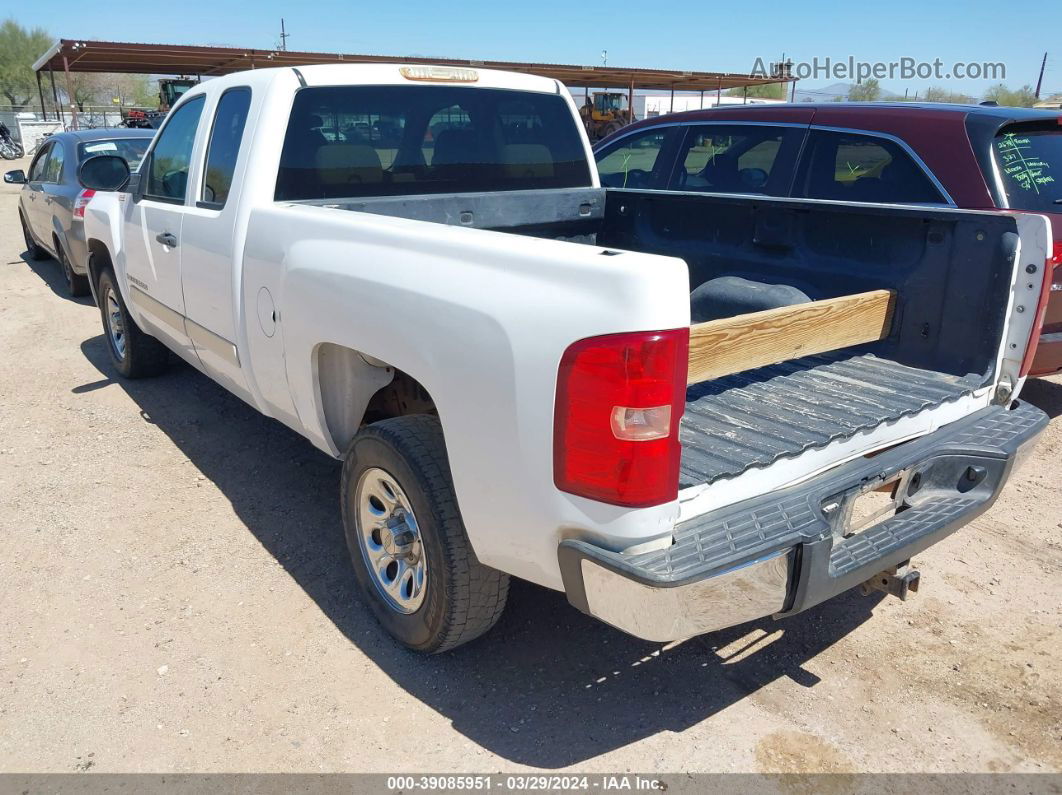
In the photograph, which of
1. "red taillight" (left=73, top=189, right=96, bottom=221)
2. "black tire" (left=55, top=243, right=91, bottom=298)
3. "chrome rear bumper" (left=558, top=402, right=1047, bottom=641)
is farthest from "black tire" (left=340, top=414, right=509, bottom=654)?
"black tire" (left=55, top=243, right=91, bottom=298)

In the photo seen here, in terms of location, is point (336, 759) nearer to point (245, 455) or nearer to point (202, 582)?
point (202, 582)

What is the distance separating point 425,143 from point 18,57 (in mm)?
64832

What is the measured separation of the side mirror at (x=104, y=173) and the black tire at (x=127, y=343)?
81 centimetres

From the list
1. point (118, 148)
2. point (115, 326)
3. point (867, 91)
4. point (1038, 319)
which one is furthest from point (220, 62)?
point (867, 91)

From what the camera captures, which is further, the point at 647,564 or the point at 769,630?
the point at 769,630

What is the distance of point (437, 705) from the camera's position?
2.85 metres

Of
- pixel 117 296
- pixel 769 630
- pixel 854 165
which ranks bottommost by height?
pixel 769 630

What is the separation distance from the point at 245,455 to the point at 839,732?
3487 millimetres

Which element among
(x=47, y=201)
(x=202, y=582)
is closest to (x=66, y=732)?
(x=202, y=582)

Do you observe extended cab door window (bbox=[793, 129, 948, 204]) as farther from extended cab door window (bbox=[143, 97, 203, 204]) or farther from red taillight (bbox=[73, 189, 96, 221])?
red taillight (bbox=[73, 189, 96, 221])

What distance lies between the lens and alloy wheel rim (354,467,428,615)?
2.93 metres

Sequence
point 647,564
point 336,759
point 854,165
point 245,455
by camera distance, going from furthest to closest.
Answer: point 854,165
point 245,455
point 336,759
point 647,564

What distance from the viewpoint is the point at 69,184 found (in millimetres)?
8141

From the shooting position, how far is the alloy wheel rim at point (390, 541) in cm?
293
